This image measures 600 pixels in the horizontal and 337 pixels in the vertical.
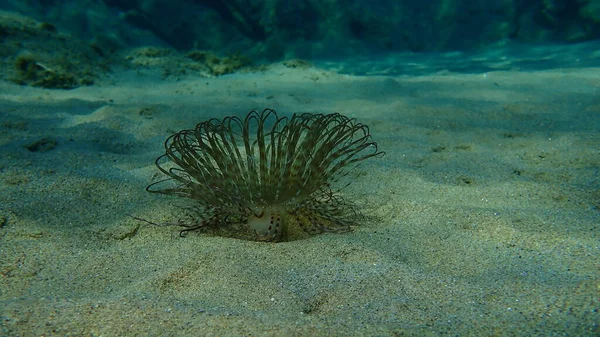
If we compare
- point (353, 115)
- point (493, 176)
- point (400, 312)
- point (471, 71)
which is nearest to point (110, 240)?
point (400, 312)

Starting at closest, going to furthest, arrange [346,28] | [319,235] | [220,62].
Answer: [319,235] < [220,62] < [346,28]

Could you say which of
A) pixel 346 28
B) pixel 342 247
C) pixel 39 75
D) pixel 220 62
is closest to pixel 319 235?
pixel 342 247

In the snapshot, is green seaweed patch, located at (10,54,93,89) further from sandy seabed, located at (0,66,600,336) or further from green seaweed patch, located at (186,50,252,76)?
green seaweed patch, located at (186,50,252,76)

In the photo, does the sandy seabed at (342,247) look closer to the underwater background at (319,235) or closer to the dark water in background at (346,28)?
the underwater background at (319,235)

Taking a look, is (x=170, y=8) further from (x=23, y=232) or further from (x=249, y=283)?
(x=249, y=283)

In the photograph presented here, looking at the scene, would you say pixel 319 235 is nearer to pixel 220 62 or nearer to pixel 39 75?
pixel 39 75

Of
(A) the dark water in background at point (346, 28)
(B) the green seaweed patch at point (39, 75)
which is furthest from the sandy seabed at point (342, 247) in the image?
(A) the dark water in background at point (346, 28)

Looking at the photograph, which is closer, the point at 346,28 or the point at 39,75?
the point at 39,75
